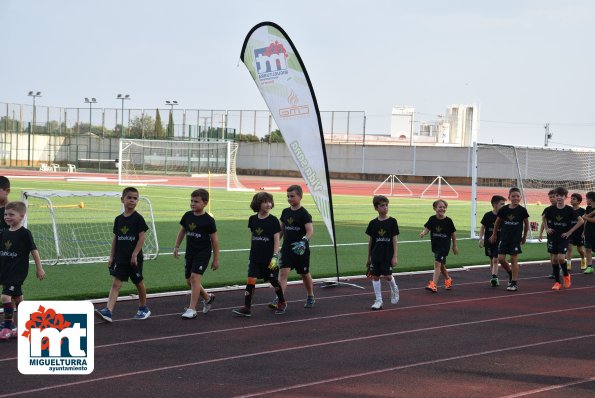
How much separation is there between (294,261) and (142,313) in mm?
2349

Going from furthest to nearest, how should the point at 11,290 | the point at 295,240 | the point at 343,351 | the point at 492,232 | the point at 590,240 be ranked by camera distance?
the point at 590,240 < the point at 492,232 < the point at 295,240 < the point at 11,290 < the point at 343,351

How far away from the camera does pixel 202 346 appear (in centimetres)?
924

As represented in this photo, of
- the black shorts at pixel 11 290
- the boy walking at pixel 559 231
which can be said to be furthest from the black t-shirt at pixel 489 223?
the black shorts at pixel 11 290

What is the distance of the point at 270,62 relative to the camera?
528 inches

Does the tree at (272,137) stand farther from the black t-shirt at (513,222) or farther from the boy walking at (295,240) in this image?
the boy walking at (295,240)

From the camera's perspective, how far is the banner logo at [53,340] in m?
8.01

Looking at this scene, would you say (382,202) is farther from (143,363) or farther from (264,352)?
(143,363)

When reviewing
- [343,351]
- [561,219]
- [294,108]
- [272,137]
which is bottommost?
[343,351]

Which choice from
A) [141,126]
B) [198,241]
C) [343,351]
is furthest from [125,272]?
[141,126]

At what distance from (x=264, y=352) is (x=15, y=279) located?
9.33 feet

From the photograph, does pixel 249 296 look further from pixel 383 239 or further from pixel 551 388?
pixel 551 388

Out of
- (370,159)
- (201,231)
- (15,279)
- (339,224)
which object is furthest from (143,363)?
(370,159)

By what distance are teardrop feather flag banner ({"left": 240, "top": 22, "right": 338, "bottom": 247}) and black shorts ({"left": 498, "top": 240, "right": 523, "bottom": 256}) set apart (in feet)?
9.77

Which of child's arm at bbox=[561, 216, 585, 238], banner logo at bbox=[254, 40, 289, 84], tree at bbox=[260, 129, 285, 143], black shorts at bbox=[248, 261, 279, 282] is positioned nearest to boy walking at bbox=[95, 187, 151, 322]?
black shorts at bbox=[248, 261, 279, 282]
